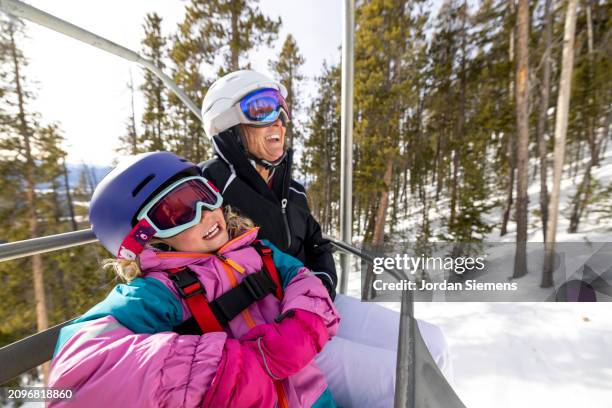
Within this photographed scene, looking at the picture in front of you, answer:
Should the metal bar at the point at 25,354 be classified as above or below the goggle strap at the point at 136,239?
below

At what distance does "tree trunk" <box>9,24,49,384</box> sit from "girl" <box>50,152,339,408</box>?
47.1 feet

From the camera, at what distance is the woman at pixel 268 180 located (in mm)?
1582

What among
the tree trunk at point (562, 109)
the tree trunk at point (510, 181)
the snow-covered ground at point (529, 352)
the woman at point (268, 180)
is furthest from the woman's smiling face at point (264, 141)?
the tree trunk at point (510, 181)

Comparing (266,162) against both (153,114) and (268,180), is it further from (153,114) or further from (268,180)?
(153,114)

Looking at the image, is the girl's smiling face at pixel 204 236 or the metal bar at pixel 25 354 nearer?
the metal bar at pixel 25 354

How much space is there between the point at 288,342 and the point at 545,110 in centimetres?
994

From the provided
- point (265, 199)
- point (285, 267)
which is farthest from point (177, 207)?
point (265, 199)

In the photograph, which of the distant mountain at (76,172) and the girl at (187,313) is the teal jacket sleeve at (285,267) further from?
the distant mountain at (76,172)

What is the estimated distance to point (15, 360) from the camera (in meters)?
0.97

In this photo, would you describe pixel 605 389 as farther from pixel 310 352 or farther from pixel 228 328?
pixel 228 328

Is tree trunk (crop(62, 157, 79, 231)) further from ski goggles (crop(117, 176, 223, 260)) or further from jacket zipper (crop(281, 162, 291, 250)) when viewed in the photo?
ski goggles (crop(117, 176, 223, 260))

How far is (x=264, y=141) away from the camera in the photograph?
175 centimetres

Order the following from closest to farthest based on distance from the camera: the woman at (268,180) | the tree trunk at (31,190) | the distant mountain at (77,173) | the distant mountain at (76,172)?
the woman at (268,180) → the tree trunk at (31,190) → the distant mountain at (77,173) → the distant mountain at (76,172)

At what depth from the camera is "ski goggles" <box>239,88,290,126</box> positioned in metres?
1.72
